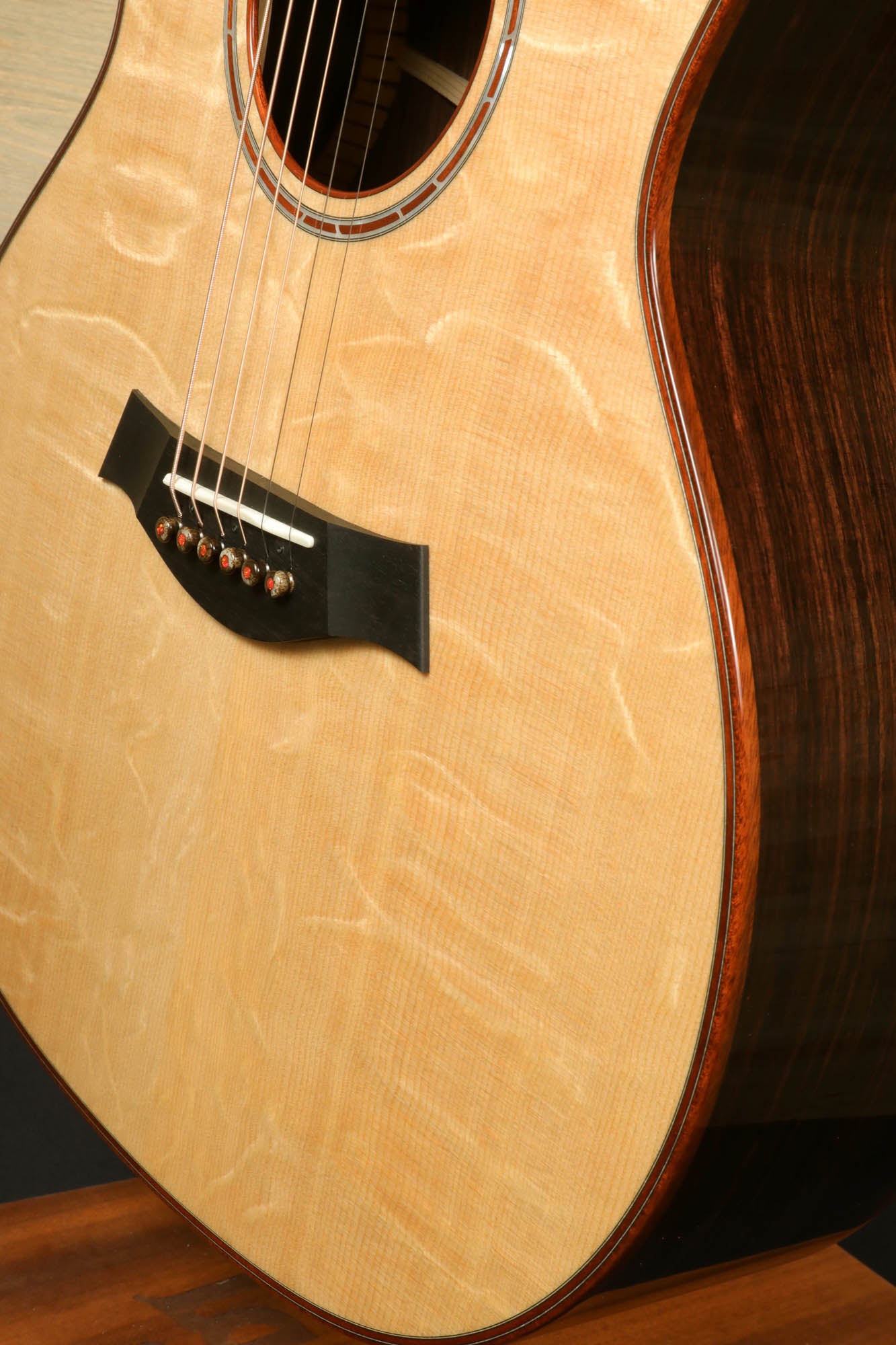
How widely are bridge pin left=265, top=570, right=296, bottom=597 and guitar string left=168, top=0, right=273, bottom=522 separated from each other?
0.32 ft

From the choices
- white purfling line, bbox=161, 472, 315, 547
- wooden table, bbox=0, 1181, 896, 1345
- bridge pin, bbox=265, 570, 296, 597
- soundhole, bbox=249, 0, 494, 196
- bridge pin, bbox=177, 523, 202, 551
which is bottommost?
wooden table, bbox=0, 1181, 896, 1345

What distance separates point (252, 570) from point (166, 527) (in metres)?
0.08

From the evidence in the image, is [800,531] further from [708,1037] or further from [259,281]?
[259,281]

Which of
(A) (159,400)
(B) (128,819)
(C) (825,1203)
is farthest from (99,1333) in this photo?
(A) (159,400)

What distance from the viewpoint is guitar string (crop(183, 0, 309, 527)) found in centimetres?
66

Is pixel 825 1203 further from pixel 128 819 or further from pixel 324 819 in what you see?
pixel 128 819

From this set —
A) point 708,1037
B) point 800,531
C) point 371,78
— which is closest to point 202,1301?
point 708,1037

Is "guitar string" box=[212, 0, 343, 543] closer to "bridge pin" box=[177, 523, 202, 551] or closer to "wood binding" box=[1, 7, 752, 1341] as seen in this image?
"bridge pin" box=[177, 523, 202, 551]

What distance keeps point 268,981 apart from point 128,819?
0.15 metres

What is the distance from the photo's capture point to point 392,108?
779 millimetres

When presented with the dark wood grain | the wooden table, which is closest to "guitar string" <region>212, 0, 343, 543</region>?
the dark wood grain

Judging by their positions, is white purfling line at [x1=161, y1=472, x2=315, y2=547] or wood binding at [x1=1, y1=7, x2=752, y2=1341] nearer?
wood binding at [x1=1, y1=7, x2=752, y2=1341]

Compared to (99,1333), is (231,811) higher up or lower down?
higher up

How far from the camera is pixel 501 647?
551 mm
